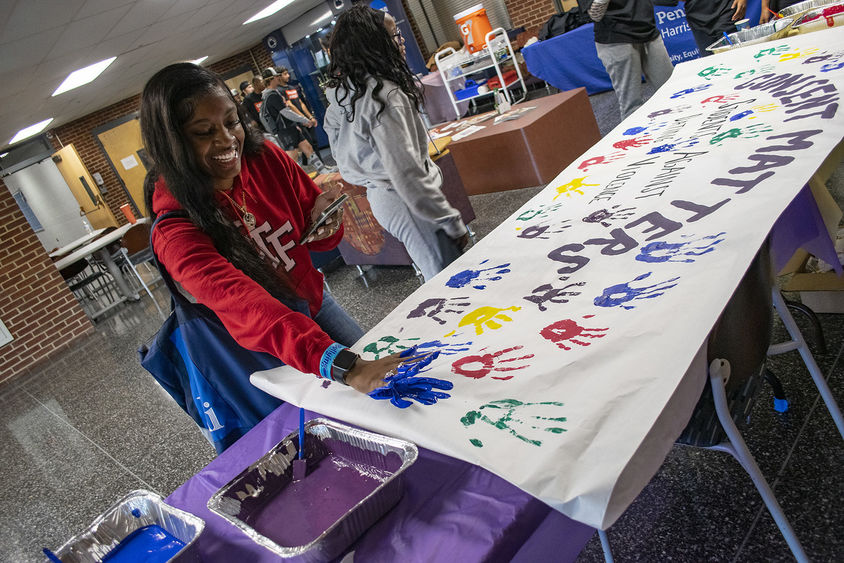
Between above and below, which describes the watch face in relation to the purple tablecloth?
above

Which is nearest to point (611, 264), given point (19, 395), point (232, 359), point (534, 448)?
point (534, 448)

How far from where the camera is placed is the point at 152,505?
1145 millimetres

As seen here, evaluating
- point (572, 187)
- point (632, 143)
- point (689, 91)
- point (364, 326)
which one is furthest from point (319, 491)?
point (364, 326)

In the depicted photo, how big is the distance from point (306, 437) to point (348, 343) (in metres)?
0.57

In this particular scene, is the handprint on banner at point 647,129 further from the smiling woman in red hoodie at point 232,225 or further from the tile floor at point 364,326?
the smiling woman in red hoodie at point 232,225

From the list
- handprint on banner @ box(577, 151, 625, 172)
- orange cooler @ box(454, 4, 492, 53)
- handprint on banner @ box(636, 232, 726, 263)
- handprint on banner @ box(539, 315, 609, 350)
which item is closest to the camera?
handprint on banner @ box(539, 315, 609, 350)

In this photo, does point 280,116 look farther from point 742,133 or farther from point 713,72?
point 742,133

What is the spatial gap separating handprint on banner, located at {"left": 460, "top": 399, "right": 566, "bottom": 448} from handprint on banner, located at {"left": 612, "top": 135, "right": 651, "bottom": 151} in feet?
4.43

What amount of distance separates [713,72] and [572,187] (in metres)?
1.10

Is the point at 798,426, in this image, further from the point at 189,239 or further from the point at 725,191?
the point at 189,239

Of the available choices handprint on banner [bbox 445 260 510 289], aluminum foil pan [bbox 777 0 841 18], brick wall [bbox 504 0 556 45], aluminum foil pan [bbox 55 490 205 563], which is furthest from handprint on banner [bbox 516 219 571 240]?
brick wall [bbox 504 0 556 45]

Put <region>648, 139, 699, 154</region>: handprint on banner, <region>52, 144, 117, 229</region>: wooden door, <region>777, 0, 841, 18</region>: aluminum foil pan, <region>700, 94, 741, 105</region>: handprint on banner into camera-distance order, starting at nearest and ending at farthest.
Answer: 1. <region>648, 139, 699, 154</region>: handprint on banner
2. <region>700, 94, 741, 105</region>: handprint on banner
3. <region>777, 0, 841, 18</region>: aluminum foil pan
4. <region>52, 144, 117, 229</region>: wooden door

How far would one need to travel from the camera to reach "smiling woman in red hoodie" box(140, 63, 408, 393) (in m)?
1.21

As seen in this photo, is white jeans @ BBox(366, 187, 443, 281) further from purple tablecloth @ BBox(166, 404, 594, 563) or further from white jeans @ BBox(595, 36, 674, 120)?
white jeans @ BBox(595, 36, 674, 120)
